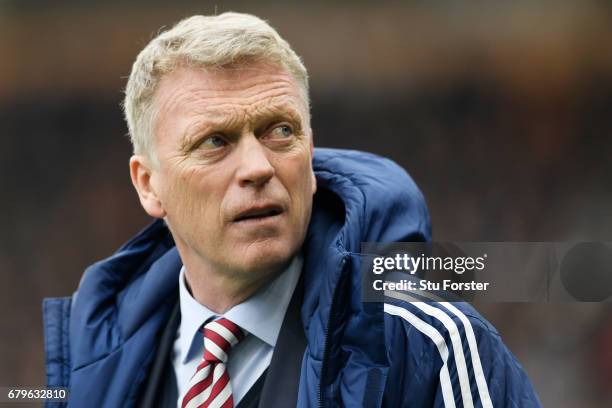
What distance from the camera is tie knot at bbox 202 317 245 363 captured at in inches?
53.4

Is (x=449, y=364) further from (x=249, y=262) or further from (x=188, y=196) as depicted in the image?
(x=188, y=196)

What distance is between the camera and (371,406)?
1.09 m

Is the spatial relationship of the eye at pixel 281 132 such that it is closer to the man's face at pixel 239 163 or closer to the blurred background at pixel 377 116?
the man's face at pixel 239 163

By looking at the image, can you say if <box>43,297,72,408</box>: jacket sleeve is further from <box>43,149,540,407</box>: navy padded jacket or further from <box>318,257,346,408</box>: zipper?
<box>318,257,346,408</box>: zipper

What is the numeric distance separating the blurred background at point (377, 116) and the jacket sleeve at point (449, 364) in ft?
4.80

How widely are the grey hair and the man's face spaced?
0.06ft

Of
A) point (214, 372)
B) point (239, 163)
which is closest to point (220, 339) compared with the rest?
point (214, 372)

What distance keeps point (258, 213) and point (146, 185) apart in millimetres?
274

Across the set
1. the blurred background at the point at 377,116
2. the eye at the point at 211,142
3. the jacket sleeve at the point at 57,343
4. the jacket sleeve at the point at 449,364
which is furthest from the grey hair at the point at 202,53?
the blurred background at the point at 377,116

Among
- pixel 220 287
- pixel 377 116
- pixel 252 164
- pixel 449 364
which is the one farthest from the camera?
pixel 377 116

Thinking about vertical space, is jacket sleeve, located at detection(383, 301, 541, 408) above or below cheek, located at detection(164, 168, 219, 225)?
below

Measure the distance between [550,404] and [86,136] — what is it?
1.73 metres

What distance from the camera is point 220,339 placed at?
137 centimetres

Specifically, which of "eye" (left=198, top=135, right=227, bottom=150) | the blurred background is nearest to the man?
"eye" (left=198, top=135, right=227, bottom=150)
